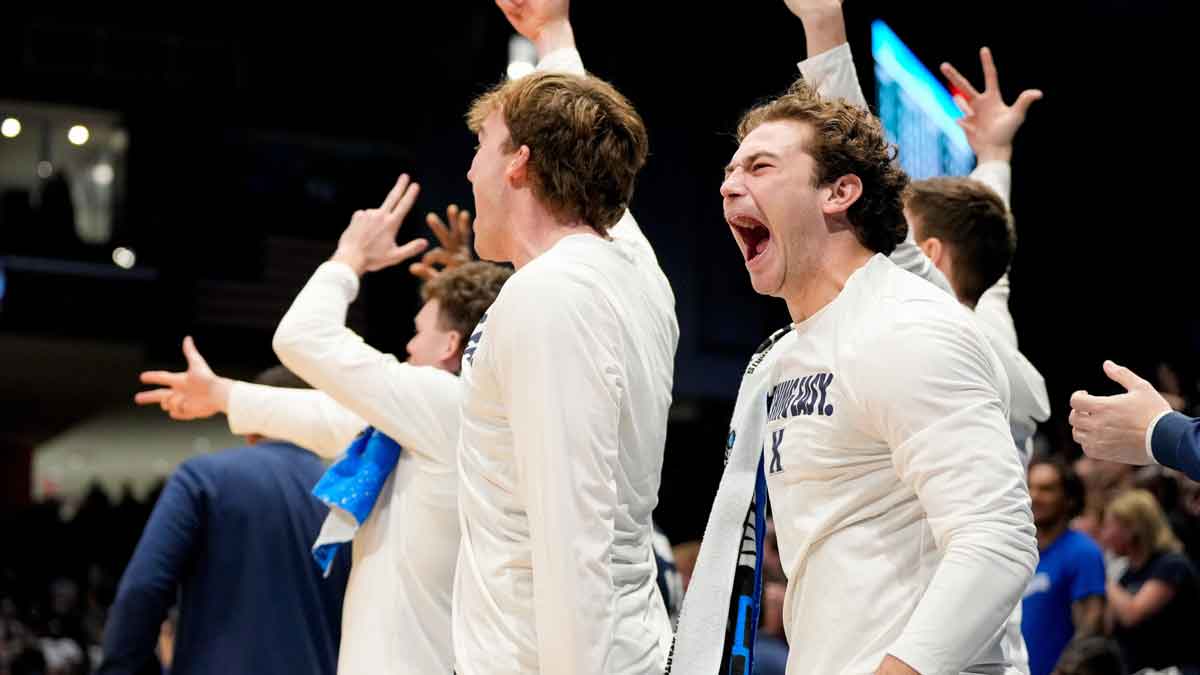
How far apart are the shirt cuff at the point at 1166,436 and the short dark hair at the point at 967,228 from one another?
89cm

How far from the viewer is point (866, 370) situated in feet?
6.17

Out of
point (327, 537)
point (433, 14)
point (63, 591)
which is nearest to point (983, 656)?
point (327, 537)

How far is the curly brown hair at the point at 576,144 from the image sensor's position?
2.38 meters

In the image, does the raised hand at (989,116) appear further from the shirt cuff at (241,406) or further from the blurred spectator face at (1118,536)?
the blurred spectator face at (1118,536)

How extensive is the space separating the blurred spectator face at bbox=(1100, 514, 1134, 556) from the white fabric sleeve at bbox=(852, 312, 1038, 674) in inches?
166

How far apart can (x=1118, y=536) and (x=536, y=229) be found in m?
4.13

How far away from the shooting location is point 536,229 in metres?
2.39

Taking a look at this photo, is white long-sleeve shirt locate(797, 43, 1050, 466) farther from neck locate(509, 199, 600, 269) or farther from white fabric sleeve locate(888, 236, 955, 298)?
neck locate(509, 199, 600, 269)

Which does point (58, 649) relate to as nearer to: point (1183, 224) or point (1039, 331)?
point (1039, 331)

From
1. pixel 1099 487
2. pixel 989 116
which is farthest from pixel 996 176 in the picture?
pixel 1099 487

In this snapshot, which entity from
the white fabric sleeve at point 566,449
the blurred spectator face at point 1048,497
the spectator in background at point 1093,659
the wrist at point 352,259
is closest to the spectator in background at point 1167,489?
the blurred spectator face at point 1048,497

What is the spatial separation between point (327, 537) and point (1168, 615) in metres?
3.63

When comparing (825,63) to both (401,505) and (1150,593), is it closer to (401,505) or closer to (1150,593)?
(401,505)

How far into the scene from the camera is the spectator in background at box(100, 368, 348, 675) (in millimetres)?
3559
